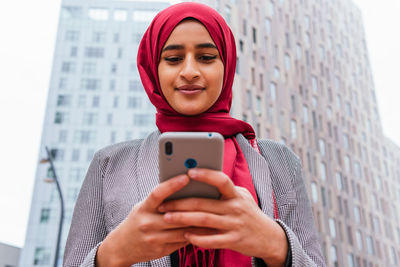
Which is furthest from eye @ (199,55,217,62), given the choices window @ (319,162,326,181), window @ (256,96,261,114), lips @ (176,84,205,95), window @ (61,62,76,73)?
window @ (61,62,76,73)

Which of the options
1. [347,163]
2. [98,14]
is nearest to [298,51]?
[347,163]

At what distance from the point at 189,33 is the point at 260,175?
69 cm

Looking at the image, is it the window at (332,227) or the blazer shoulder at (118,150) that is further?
the window at (332,227)

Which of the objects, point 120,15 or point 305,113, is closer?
point 305,113

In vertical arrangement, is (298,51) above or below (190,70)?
above

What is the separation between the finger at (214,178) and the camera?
103 cm

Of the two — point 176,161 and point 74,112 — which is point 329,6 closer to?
point 74,112

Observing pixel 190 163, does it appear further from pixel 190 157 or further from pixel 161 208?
pixel 161 208

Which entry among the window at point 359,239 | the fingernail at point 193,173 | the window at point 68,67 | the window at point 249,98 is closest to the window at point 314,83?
the window at point 249,98

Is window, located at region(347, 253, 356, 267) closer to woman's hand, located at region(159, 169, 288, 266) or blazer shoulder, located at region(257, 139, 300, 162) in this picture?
blazer shoulder, located at region(257, 139, 300, 162)

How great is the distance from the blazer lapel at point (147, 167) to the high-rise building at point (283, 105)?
2003cm

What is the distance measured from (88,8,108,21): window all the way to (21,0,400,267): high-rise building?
0.46 ft

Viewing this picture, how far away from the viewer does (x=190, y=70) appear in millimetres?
1595

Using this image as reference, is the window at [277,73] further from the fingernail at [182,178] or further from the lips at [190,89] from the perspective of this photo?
the fingernail at [182,178]
